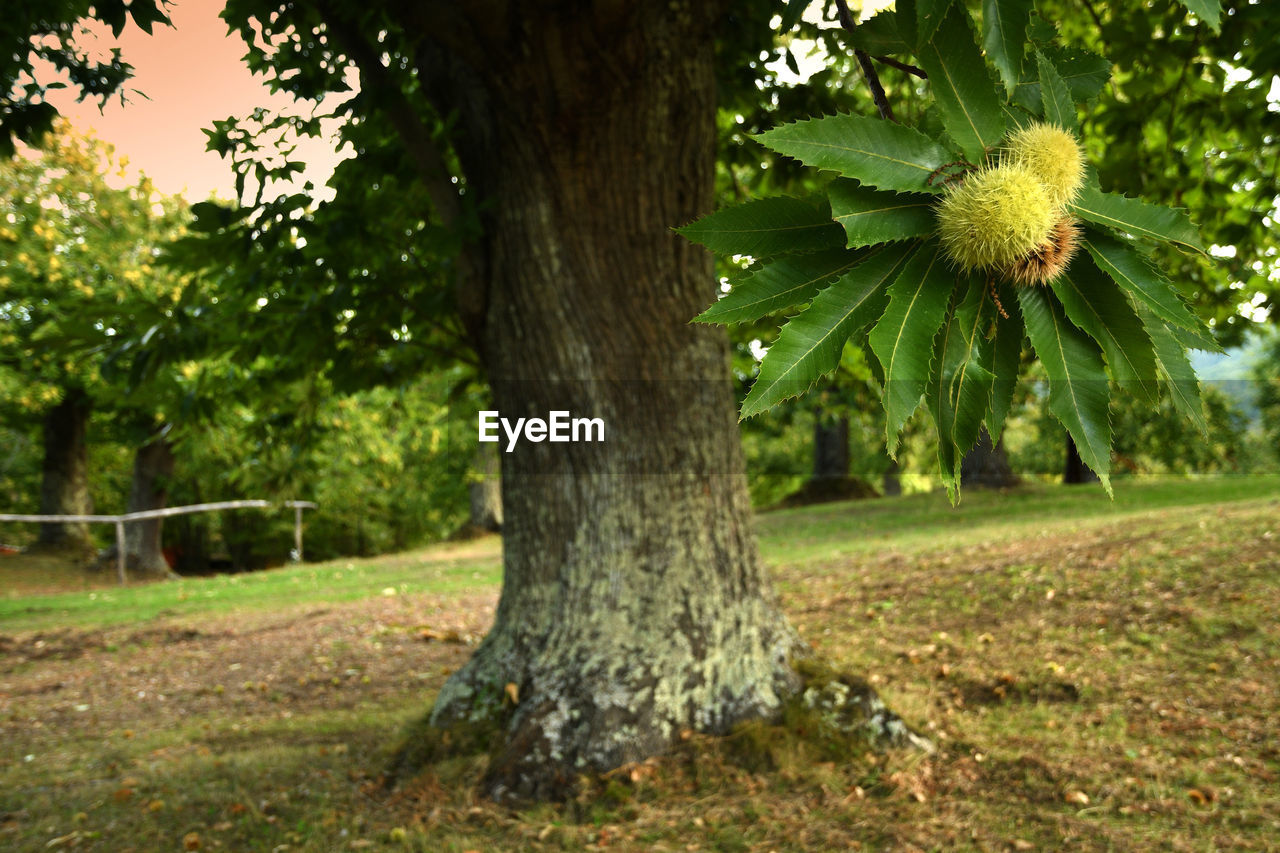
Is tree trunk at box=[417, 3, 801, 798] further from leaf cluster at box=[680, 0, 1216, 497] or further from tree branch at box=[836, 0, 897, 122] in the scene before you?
leaf cluster at box=[680, 0, 1216, 497]

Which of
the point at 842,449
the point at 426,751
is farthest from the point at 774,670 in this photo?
the point at 842,449

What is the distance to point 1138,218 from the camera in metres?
1.03

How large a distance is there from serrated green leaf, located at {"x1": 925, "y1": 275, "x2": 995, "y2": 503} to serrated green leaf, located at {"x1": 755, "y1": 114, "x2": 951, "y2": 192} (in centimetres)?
14

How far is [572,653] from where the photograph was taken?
13.8ft

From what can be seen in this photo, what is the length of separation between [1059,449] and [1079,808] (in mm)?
21756

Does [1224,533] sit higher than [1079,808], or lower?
higher

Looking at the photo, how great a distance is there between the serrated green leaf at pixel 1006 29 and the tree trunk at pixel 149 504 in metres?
19.6

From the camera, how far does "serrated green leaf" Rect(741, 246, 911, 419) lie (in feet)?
3.21

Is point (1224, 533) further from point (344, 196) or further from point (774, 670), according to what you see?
point (344, 196)

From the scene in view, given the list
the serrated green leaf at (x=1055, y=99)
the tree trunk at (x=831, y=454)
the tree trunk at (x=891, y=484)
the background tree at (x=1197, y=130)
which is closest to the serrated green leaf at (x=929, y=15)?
the serrated green leaf at (x=1055, y=99)

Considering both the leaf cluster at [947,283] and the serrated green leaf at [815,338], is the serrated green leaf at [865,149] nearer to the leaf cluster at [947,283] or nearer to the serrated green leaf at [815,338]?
the leaf cluster at [947,283]

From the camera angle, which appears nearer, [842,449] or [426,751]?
[426,751]

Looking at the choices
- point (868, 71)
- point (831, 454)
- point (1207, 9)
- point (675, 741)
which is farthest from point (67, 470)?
point (1207, 9)

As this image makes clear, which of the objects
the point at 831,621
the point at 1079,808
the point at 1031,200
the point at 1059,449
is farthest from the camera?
the point at 1059,449
